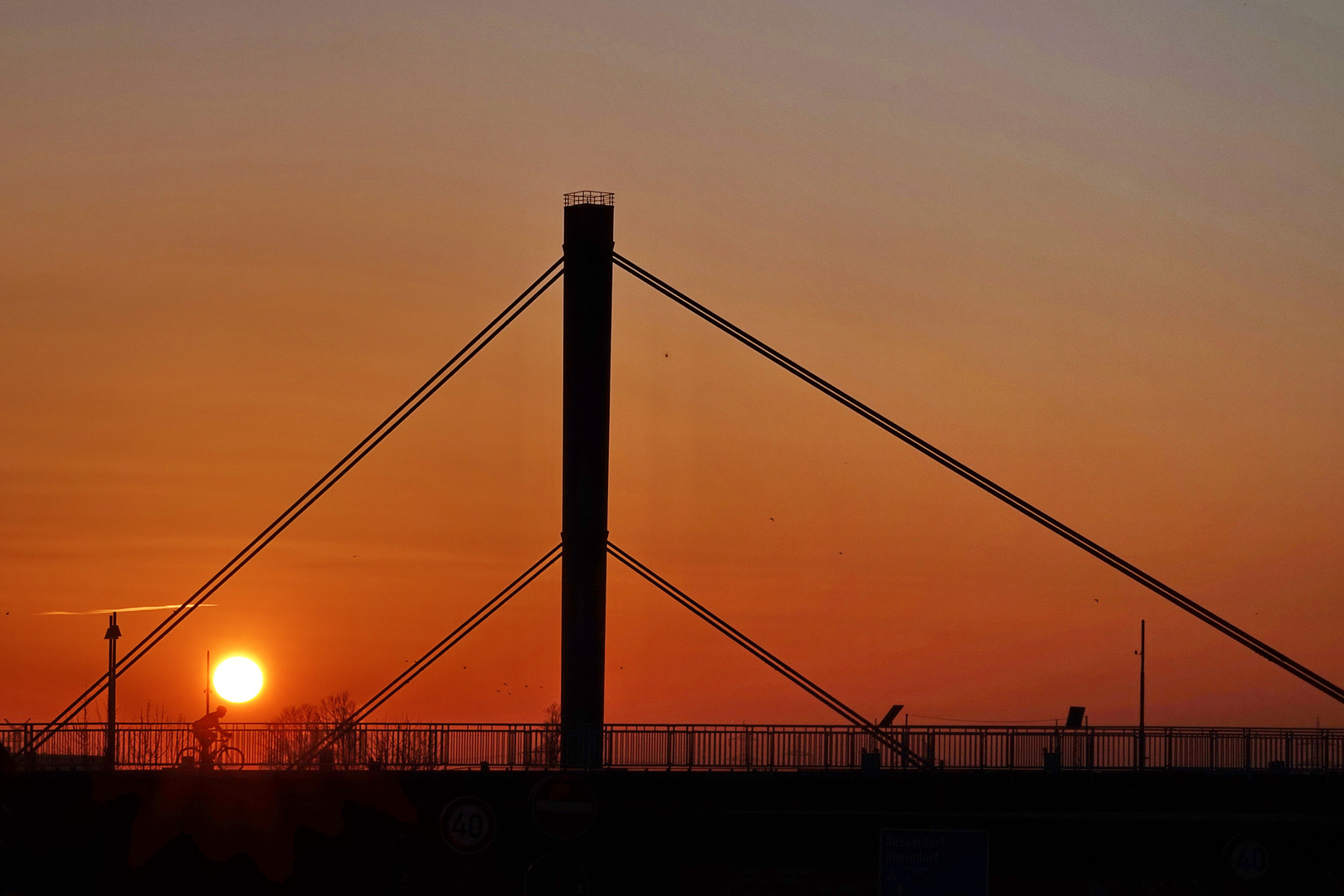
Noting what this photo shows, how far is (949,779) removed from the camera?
40062mm

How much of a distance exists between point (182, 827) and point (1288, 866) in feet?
85.3

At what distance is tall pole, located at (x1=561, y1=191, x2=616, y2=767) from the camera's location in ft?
149

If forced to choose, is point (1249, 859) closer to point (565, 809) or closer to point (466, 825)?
point (565, 809)

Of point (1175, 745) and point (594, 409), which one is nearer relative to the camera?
point (1175, 745)

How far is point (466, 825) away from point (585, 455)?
19368 millimetres

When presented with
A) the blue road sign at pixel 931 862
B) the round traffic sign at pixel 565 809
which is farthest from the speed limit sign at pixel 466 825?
the blue road sign at pixel 931 862

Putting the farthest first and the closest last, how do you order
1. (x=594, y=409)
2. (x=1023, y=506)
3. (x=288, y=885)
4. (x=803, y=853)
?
(x=594, y=409)
(x=1023, y=506)
(x=803, y=853)
(x=288, y=885)

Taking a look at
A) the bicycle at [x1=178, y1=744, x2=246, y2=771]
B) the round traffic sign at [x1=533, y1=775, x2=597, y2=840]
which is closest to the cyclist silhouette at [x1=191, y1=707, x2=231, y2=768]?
the bicycle at [x1=178, y1=744, x2=246, y2=771]

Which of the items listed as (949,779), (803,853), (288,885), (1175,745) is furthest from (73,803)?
(1175,745)

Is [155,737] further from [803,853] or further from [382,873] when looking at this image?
[803,853]

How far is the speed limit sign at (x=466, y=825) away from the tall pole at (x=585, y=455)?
15.5m

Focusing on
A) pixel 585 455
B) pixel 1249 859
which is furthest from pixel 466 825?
pixel 585 455

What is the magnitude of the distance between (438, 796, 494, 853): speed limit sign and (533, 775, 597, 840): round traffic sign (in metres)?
3.29

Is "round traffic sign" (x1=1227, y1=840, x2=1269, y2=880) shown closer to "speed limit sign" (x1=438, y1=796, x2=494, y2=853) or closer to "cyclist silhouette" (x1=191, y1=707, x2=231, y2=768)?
"speed limit sign" (x1=438, y1=796, x2=494, y2=853)
